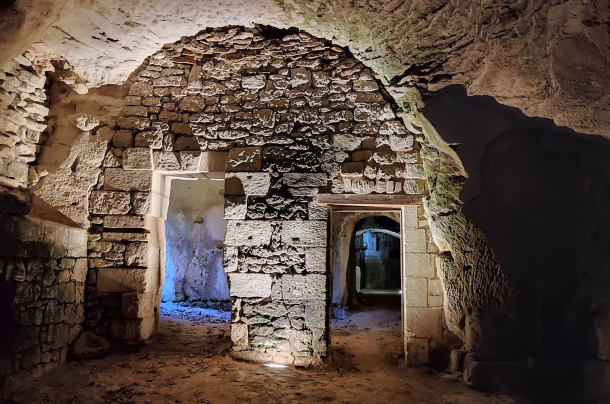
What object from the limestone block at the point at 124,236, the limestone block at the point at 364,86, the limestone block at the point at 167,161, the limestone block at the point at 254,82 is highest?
the limestone block at the point at 254,82

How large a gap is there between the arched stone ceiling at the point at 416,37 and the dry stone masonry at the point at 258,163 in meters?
0.33

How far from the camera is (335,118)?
13.1ft

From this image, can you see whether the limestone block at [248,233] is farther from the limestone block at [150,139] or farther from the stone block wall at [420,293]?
the stone block wall at [420,293]

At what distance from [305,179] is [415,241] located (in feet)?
4.17

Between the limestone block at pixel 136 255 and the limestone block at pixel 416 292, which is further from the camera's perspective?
the limestone block at pixel 136 255

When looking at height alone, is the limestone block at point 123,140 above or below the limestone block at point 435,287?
above

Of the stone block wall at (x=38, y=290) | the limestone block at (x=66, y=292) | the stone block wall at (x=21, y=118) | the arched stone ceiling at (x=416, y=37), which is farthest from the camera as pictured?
the limestone block at (x=66, y=292)

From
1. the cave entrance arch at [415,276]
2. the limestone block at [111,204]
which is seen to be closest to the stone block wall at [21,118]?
the limestone block at [111,204]

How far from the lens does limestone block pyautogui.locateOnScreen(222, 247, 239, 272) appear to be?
156 inches

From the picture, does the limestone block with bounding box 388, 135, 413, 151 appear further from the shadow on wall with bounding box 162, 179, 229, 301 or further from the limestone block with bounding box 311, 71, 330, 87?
the shadow on wall with bounding box 162, 179, 229, 301

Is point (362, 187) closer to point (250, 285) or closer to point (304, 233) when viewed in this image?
point (304, 233)

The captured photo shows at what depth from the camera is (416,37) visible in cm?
314

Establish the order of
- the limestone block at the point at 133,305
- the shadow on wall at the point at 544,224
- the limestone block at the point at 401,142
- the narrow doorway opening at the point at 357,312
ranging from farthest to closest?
1. the narrow doorway opening at the point at 357,312
2. the limestone block at the point at 133,305
3. the limestone block at the point at 401,142
4. the shadow on wall at the point at 544,224

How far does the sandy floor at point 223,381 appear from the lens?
302 cm
